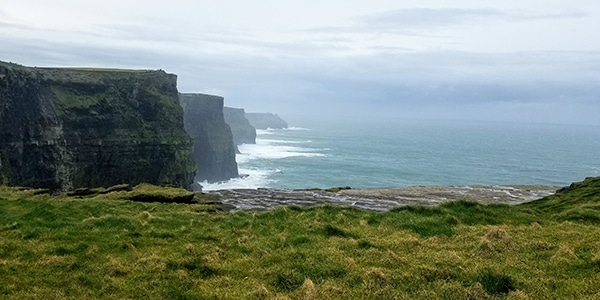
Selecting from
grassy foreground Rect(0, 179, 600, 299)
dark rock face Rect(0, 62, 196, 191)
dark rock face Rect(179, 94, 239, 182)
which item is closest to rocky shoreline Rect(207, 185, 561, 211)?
grassy foreground Rect(0, 179, 600, 299)

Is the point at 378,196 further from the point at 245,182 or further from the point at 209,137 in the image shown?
the point at 209,137

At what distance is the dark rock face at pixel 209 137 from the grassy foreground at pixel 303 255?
135 metres

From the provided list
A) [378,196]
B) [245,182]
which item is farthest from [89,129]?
[378,196]

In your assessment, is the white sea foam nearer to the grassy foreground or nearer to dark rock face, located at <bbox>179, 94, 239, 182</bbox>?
dark rock face, located at <bbox>179, 94, 239, 182</bbox>

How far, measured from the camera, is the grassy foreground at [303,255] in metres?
12.4

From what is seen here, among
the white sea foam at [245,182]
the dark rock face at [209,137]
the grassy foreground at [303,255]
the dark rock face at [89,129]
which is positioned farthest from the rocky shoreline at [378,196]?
the dark rock face at [209,137]

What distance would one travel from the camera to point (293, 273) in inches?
543

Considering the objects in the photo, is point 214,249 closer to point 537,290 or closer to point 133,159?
point 537,290

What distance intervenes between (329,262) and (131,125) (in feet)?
300

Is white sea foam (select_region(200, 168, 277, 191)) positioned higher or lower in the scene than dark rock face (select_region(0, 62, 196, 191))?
lower

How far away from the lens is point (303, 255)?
15.8 meters

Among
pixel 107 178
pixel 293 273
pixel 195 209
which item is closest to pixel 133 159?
pixel 107 178

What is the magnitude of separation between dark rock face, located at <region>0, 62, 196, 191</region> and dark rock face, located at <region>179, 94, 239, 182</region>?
48.5 metres

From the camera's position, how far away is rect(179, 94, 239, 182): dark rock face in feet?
520
